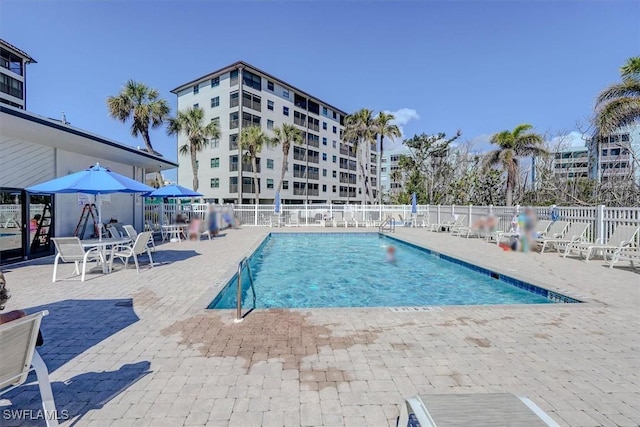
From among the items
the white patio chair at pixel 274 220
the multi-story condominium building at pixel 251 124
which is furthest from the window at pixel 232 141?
the white patio chair at pixel 274 220

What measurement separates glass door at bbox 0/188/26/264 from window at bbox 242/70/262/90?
28.1m

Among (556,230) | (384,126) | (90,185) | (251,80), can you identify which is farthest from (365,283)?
(251,80)

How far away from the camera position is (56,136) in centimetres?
795

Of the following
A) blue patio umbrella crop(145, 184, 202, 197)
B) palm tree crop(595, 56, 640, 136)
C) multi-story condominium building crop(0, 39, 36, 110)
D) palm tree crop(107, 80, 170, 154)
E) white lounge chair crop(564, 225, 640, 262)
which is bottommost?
white lounge chair crop(564, 225, 640, 262)

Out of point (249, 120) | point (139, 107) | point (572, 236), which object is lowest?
point (572, 236)

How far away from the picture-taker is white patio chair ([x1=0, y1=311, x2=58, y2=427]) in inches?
72.4

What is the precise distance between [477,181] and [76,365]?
11.1 meters

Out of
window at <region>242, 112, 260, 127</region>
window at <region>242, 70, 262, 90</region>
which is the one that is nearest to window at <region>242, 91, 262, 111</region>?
window at <region>242, 112, 260, 127</region>

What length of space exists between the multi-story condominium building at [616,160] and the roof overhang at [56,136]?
17.8 meters

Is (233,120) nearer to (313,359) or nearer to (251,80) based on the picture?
(251,80)

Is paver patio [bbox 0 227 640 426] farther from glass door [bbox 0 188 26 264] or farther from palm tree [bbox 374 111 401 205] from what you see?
palm tree [bbox 374 111 401 205]

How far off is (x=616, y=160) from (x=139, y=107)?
27.6 metres

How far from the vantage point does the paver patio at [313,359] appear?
2326 millimetres

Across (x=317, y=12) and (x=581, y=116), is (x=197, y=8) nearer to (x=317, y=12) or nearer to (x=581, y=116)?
(x=317, y=12)
